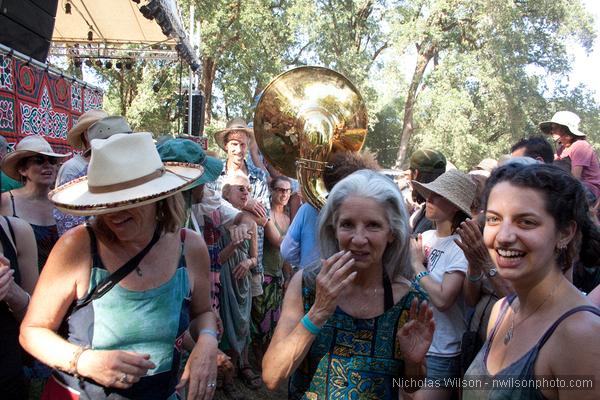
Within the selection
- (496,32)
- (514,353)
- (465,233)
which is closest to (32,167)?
(465,233)

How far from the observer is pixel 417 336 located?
1.84m

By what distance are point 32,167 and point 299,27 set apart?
56.5 ft

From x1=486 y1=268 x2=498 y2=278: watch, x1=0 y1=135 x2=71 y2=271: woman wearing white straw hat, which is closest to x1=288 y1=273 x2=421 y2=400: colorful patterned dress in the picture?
x1=486 y1=268 x2=498 y2=278: watch

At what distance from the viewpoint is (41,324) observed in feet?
6.01

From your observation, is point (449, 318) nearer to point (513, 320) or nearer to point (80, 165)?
point (513, 320)

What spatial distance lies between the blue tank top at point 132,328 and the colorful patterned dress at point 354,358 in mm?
532

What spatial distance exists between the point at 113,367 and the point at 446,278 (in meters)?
1.81

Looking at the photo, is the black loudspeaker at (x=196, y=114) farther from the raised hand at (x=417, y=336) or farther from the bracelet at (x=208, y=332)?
the raised hand at (x=417, y=336)

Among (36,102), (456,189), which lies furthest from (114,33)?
(456,189)

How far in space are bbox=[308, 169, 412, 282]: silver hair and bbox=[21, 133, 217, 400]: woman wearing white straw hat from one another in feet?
1.97

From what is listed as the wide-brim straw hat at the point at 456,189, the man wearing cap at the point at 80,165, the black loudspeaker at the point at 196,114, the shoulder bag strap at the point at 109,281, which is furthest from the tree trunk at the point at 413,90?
the shoulder bag strap at the point at 109,281

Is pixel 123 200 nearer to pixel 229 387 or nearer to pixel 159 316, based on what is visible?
pixel 159 316

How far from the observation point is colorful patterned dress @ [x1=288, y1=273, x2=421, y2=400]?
186 centimetres

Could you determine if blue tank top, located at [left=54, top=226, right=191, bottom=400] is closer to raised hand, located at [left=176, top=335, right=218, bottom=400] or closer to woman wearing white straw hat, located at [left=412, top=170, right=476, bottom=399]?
raised hand, located at [left=176, top=335, right=218, bottom=400]
